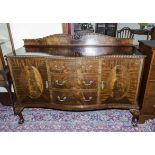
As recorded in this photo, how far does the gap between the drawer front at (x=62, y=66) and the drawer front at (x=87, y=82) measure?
0.17 meters

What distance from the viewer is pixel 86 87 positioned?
2.20m

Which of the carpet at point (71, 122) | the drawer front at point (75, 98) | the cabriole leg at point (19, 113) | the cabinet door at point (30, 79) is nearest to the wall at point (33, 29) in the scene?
the cabinet door at point (30, 79)

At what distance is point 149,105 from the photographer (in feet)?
7.73

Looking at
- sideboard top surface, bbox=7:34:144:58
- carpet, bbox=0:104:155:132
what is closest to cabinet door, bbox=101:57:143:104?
sideboard top surface, bbox=7:34:144:58

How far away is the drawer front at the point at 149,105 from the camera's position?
2.30m

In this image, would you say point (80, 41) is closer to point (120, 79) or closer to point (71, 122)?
point (120, 79)

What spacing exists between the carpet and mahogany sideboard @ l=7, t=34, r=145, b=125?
6.8 inches

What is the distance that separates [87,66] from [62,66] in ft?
1.06

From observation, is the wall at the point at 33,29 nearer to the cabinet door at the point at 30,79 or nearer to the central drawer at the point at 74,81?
the cabinet door at the point at 30,79

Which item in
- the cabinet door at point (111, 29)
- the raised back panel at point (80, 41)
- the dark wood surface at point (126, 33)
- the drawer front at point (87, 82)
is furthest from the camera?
the cabinet door at point (111, 29)

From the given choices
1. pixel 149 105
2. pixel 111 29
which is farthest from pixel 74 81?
pixel 111 29

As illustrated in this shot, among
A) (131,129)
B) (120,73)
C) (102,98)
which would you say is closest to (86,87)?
(102,98)

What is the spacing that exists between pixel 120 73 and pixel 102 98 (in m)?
Answer: 0.45

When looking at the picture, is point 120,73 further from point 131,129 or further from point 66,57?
point 131,129
